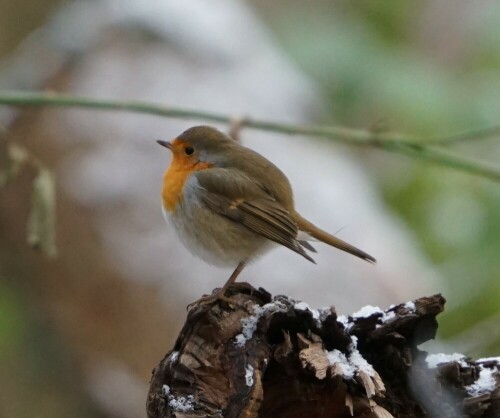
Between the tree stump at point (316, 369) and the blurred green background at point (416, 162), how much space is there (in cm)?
111

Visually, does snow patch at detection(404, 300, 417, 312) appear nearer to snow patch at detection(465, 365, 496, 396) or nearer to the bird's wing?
snow patch at detection(465, 365, 496, 396)

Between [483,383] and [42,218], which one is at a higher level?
[42,218]

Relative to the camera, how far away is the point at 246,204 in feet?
9.61

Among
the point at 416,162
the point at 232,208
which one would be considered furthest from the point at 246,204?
the point at 416,162

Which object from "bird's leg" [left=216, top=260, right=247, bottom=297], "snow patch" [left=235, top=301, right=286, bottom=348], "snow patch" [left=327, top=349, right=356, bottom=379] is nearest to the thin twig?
"bird's leg" [left=216, top=260, right=247, bottom=297]

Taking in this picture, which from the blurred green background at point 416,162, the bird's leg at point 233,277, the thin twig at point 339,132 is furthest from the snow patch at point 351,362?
the blurred green background at point 416,162

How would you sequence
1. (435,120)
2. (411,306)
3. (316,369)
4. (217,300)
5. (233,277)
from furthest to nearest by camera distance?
1. (435,120)
2. (233,277)
3. (217,300)
4. (411,306)
5. (316,369)

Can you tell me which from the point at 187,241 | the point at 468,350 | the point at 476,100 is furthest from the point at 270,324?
the point at 476,100

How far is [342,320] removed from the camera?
77.0 inches

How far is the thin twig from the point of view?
2699mm

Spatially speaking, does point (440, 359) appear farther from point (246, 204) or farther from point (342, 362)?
point (246, 204)

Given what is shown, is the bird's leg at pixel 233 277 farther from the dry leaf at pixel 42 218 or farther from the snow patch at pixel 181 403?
the dry leaf at pixel 42 218

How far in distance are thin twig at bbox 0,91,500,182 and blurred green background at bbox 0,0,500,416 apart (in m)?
0.09

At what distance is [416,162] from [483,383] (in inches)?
123
